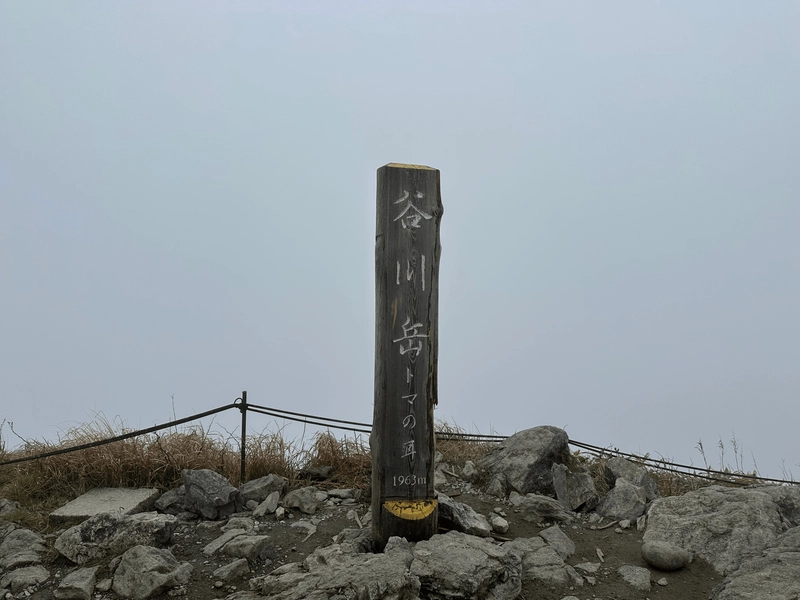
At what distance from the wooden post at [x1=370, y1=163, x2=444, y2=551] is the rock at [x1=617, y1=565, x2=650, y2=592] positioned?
1.55 meters

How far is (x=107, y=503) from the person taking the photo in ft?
19.7

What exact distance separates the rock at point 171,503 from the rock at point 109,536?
62cm

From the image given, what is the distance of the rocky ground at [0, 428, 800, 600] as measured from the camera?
4.41m

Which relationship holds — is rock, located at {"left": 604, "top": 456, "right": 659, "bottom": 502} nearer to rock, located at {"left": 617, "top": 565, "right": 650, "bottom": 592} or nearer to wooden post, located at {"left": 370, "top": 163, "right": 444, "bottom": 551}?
rock, located at {"left": 617, "top": 565, "right": 650, "bottom": 592}

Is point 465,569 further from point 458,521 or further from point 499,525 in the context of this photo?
point 499,525

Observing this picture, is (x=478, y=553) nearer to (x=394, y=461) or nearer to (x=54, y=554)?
(x=394, y=461)

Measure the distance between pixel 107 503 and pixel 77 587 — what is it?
143cm

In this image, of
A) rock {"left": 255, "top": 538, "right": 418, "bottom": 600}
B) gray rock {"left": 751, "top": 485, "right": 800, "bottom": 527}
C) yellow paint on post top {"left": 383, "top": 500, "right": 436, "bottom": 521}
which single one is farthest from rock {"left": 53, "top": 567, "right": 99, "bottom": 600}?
gray rock {"left": 751, "top": 485, "right": 800, "bottom": 527}

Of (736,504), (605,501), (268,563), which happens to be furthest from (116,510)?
(736,504)

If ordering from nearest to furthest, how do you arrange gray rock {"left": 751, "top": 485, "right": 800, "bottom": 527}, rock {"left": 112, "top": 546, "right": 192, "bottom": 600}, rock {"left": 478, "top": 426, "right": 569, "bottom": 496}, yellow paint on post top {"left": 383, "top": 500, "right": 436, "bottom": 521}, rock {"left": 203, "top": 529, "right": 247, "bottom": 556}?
rock {"left": 112, "top": 546, "right": 192, "bottom": 600} → yellow paint on post top {"left": 383, "top": 500, "right": 436, "bottom": 521} → rock {"left": 203, "top": 529, "right": 247, "bottom": 556} → gray rock {"left": 751, "top": 485, "right": 800, "bottom": 527} → rock {"left": 478, "top": 426, "right": 569, "bottom": 496}

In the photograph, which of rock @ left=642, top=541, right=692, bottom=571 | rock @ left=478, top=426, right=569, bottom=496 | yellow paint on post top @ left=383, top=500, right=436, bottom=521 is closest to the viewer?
yellow paint on post top @ left=383, top=500, right=436, bottom=521

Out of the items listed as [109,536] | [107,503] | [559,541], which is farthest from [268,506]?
[559,541]

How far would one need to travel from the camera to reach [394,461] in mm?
4980

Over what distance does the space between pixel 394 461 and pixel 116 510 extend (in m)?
2.70
